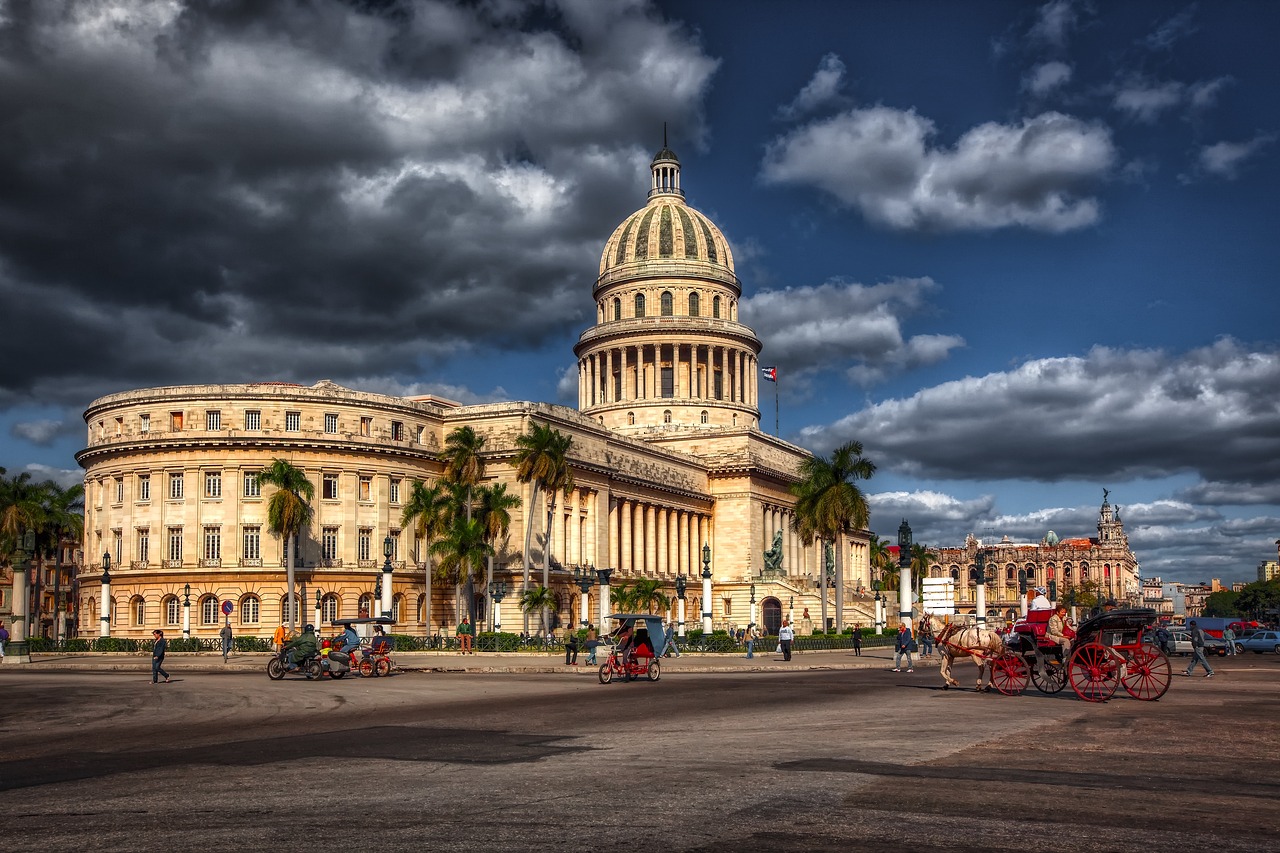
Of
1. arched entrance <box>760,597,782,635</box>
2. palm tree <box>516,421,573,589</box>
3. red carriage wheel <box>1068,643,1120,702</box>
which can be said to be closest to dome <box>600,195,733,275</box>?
arched entrance <box>760,597,782,635</box>

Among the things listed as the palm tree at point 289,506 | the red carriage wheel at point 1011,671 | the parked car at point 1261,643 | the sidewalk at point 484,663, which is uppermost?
the palm tree at point 289,506

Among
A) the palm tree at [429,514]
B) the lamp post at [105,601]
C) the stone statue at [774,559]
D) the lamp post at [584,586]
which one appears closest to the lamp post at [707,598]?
the lamp post at [584,586]

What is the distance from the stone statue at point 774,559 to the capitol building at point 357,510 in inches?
27.0

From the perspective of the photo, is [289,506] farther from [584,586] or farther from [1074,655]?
[1074,655]

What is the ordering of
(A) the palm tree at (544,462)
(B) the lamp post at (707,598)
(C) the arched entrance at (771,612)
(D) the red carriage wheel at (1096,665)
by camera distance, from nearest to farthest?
1. (D) the red carriage wheel at (1096,665)
2. (B) the lamp post at (707,598)
3. (A) the palm tree at (544,462)
4. (C) the arched entrance at (771,612)

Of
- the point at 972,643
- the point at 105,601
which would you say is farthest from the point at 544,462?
the point at 972,643

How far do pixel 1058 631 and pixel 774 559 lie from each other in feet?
259

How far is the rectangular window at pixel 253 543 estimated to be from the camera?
236 ft

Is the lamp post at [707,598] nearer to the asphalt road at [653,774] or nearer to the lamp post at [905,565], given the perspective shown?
the lamp post at [905,565]

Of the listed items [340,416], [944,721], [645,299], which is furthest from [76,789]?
[645,299]

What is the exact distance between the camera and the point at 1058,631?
26.2m

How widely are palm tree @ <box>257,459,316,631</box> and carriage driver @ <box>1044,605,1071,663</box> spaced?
1912 inches

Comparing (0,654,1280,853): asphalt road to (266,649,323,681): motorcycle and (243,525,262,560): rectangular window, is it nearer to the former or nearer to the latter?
(266,649,323,681): motorcycle

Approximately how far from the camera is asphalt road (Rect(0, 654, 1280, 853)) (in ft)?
33.5
